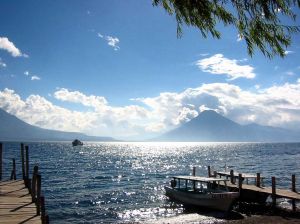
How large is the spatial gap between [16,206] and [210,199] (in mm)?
19805

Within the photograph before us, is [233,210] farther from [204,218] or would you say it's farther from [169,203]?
[169,203]

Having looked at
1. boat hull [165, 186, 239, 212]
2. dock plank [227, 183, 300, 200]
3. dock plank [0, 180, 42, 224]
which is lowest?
boat hull [165, 186, 239, 212]

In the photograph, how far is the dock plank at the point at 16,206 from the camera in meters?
16.2

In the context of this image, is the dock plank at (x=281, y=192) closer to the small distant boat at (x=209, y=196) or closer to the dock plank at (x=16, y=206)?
the small distant boat at (x=209, y=196)

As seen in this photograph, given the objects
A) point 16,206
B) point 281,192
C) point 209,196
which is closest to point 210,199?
point 209,196

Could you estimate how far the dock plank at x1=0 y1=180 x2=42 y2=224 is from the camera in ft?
53.3

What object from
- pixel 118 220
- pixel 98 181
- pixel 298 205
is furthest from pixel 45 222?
pixel 98 181

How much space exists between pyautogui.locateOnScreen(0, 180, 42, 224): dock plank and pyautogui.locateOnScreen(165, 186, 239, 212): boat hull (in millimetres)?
16573

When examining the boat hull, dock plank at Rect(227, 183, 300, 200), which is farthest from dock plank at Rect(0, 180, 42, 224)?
dock plank at Rect(227, 183, 300, 200)

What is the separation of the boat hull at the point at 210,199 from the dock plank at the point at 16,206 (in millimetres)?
16573

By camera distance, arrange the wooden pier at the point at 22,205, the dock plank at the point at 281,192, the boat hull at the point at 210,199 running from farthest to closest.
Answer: the boat hull at the point at 210,199, the dock plank at the point at 281,192, the wooden pier at the point at 22,205

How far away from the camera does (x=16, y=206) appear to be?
62.6ft

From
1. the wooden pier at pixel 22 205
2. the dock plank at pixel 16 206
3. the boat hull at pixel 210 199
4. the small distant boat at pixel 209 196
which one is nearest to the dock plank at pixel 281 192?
the small distant boat at pixel 209 196

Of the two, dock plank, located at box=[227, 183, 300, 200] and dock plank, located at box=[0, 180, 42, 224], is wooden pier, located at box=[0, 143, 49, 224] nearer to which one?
dock plank, located at box=[0, 180, 42, 224]
